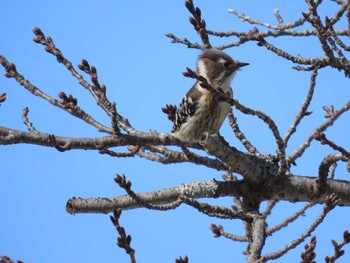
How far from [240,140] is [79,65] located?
5.44 ft

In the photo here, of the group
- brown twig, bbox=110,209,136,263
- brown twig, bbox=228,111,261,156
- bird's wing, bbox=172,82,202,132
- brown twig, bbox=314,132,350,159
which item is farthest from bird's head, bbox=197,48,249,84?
brown twig, bbox=110,209,136,263

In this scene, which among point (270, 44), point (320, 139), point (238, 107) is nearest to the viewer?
point (238, 107)

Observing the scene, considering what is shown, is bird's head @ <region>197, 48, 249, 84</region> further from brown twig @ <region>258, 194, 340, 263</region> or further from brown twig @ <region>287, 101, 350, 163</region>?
brown twig @ <region>258, 194, 340, 263</region>

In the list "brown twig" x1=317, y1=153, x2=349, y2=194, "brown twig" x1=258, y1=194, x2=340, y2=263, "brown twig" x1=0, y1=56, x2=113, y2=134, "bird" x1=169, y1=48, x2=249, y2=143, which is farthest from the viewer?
"bird" x1=169, y1=48, x2=249, y2=143

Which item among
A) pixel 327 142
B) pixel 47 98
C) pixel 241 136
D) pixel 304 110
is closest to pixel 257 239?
pixel 327 142

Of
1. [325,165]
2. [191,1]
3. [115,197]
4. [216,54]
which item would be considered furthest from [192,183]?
[216,54]

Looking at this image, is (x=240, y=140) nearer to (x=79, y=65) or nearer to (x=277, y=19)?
(x=79, y=65)

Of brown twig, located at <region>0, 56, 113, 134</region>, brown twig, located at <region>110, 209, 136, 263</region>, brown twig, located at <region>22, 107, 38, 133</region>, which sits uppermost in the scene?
brown twig, located at <region>22, 107, 38, 133</region>

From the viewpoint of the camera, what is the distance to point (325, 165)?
4301 mm

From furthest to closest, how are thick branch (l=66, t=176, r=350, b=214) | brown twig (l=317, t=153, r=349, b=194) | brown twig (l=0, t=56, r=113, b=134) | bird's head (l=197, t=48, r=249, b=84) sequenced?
bird's head (l=197, t=48, r=249, b=84)
thick branch (l=66, t=176, r=350, b=214)
brown twig (l=317, t=153, r=349, b=194)
brown twig (l=0, t=56, r=113, b=134)

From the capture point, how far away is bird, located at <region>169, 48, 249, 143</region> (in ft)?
19.3

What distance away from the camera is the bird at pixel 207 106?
5887 mm

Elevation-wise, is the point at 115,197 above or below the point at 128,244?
above

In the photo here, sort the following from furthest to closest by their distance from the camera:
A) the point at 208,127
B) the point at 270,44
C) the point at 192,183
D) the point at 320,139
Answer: the point at 208,127, the point at 192,183, the point at 270,44, the point at 320,139
